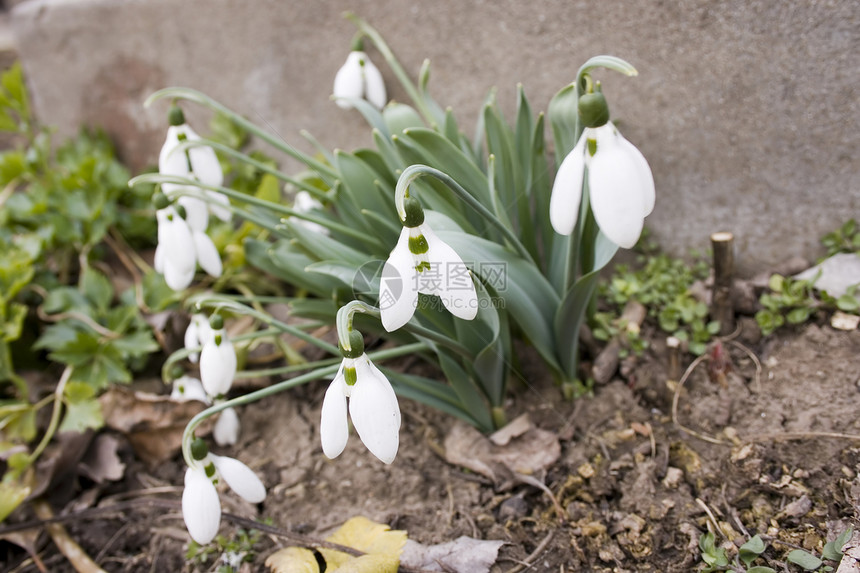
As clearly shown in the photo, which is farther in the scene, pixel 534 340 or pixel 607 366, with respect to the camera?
pixel 607 366

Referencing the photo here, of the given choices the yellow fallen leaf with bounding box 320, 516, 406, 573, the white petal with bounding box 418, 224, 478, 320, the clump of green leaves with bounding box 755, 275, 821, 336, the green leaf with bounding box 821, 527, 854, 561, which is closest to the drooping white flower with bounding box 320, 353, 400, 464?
the white petal with bounding box 418, 224, 478, 320

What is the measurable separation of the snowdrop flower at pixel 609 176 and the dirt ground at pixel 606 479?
55 cm

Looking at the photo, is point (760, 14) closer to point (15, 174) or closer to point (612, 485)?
point (612, 485)

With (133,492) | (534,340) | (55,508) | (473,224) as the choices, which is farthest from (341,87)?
(55,508)

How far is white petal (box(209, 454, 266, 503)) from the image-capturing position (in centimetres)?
114

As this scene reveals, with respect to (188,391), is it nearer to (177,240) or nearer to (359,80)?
(177,240)

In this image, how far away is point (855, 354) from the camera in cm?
125

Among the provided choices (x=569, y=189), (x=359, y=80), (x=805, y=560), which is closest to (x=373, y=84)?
(x=359, y=80)

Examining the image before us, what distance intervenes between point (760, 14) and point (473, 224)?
2.38ft

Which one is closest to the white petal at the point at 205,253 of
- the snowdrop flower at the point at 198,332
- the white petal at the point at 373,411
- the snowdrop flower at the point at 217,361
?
the snowdrop flower at the point at 198,332

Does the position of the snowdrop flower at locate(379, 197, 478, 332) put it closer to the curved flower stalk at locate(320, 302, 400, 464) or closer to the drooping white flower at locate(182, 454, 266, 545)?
the curved flower stalk at locate(320, 302, 400, 464)

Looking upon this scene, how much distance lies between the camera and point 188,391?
5.01ft

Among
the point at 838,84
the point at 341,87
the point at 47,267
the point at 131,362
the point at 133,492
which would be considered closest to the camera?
the point at 838,84

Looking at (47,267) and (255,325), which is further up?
(47,267)
